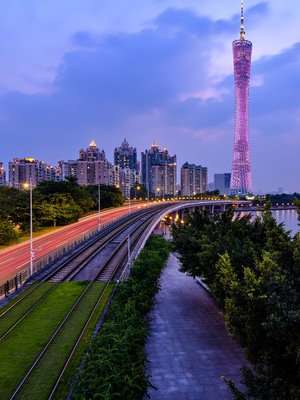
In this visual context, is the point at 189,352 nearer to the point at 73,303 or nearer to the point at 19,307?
the point at 73,303

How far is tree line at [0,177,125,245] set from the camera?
46.9m

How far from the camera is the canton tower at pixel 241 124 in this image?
15862 cm

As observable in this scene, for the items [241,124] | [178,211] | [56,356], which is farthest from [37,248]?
[241,124]

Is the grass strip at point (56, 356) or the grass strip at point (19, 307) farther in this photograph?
the grass strip at point (19, 307)

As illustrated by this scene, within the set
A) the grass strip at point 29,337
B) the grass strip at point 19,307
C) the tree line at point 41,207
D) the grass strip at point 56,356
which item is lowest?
the grass strip at point 56,356

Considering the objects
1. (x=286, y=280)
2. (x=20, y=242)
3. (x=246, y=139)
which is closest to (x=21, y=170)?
(x=246, y=139)

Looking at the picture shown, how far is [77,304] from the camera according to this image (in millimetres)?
23250

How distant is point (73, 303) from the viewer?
23.5 meters

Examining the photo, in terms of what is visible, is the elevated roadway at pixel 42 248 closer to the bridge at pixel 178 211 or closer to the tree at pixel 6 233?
the bridge at pixel 178 211

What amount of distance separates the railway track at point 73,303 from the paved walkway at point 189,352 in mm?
4194

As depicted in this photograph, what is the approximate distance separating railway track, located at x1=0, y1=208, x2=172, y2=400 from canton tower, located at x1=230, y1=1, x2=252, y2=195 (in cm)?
12438

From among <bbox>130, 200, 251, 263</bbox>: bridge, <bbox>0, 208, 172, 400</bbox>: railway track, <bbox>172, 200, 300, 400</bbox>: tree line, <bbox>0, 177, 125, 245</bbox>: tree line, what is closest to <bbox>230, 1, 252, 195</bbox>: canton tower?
<bbox>130, 200, 251, 263</bbox>: bridge

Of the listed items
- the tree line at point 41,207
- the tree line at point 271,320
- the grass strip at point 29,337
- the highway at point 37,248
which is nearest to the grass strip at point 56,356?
the grass strip at point 29,337

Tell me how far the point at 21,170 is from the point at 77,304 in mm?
192038
